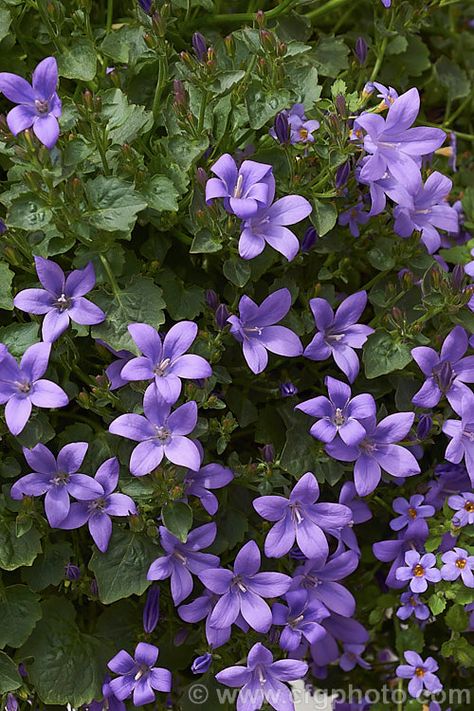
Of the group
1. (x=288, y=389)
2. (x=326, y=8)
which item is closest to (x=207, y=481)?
(x=288, y=389)

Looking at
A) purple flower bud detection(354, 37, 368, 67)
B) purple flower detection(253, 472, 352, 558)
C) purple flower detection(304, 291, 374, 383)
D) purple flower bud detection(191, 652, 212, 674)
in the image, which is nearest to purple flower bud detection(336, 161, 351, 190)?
purple flower detection(304, 291, 374, 383)

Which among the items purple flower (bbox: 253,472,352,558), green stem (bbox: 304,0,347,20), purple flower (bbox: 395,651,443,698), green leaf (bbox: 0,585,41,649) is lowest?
purple flower (bbox: 395,651,443,698)

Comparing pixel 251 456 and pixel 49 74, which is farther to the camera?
pixel 251 456

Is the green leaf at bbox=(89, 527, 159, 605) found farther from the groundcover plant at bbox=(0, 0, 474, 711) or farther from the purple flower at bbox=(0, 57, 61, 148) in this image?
the purple flower at bbox=(0, 57, 61, 148)

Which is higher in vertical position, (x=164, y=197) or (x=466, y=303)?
(x=164, y=197)

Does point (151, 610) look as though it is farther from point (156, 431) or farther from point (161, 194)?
point (161, 194)

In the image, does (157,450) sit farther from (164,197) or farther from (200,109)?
(200,109)

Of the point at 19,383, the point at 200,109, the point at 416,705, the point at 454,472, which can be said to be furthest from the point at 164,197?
the point at 416,705
